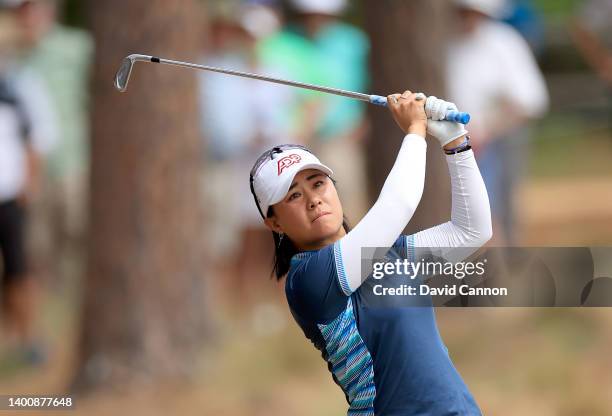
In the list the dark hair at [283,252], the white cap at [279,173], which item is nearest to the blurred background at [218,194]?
the dark hair at [283,252]

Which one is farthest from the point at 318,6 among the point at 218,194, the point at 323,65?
the point at 218,194

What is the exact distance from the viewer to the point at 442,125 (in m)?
3.54

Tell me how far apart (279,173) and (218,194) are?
6.63 meters

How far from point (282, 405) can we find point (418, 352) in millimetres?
3681

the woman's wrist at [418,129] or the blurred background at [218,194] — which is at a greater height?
the blurred background at [218,194]

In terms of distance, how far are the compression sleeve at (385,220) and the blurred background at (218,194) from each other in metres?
3.23

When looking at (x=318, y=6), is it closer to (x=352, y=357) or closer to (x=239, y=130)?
(x=239, y=130)

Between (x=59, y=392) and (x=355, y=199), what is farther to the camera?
(x=355, y=199)

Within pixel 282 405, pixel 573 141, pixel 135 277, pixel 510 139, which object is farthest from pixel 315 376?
pixel 573 141

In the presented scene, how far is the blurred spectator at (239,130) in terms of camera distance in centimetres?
951

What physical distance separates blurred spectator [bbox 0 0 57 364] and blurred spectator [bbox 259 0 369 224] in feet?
5.60

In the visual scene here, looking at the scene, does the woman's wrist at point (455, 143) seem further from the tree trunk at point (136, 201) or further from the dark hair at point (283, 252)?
the tree trunk at point (136, 201)

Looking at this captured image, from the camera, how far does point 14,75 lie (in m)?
9.34

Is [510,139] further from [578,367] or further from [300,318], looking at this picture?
[300,318]
